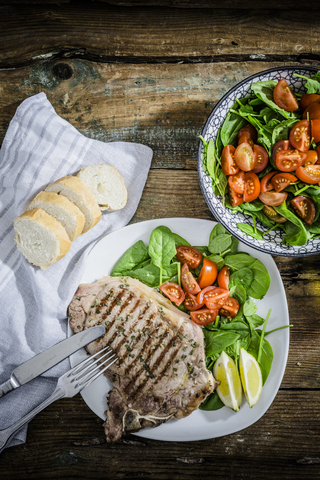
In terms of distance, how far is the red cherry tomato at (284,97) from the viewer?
1.78m

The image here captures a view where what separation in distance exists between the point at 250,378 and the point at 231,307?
0.45m

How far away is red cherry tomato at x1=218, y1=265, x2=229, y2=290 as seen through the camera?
208cm

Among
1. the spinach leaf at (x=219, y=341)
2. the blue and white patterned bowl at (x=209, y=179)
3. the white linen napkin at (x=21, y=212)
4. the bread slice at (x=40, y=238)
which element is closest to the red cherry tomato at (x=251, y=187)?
the blue and white patterned bowl at (x=209, y=179)

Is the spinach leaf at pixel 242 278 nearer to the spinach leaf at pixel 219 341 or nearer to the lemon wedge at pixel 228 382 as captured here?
the spinach leaf at pixel 219 341

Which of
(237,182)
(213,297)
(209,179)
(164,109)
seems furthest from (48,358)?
(164,109)

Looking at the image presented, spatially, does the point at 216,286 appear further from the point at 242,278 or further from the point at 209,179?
the point at 209,179

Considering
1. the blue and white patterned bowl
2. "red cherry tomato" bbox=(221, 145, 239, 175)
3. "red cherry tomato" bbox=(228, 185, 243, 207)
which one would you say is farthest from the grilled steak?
"red cherry tomato" bbox=(221, 145, 239, 175)

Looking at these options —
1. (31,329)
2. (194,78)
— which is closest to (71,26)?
(194,78)

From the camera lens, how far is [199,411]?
83.2 inches

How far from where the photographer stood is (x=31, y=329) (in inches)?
83.2

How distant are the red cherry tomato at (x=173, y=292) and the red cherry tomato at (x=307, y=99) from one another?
1306 millimetres

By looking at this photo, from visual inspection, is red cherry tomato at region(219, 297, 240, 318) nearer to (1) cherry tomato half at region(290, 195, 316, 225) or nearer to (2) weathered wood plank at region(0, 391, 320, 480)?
(1) cherry tomato half at region(290, 195, 316, 225)

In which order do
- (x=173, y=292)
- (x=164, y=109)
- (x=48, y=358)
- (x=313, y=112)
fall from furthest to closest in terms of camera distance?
1. (x=164, y=109)
2. (x=173, y=292)
3. (x=48, y=358)
4. (x=313, y=112)

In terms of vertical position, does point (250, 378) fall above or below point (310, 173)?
below
